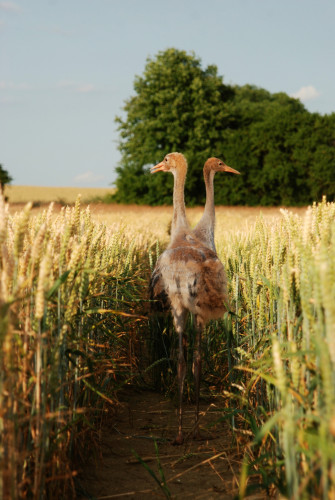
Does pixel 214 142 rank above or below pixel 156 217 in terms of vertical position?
above

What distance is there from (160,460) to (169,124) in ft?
119

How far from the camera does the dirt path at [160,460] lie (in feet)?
10.2

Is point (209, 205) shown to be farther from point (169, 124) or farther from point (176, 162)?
point (169, 124)

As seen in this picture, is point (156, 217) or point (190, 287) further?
point (156, 217)

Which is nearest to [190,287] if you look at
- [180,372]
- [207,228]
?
[180,372]

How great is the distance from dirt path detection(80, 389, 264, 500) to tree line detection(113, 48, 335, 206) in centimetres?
3224

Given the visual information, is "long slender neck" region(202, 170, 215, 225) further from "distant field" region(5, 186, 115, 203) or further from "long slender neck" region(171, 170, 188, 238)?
"distant field" region(5, 186, 115, 203)

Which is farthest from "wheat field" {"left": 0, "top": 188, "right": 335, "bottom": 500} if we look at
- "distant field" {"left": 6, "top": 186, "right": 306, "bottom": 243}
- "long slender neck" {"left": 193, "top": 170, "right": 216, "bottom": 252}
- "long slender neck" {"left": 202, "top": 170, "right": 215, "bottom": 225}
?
"long slender neck" {"left": 202, "top": 170, "right": 215, "bottom": 225}

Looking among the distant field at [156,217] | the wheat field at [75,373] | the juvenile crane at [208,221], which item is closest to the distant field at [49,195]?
the distant field at [156,217]

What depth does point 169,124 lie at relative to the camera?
125 feet

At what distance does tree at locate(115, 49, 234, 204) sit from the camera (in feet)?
124

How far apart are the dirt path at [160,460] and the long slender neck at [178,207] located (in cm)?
184

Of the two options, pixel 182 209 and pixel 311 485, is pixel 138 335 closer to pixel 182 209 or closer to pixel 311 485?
pixel 182 209

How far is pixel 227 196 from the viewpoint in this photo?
37906 millimetres
